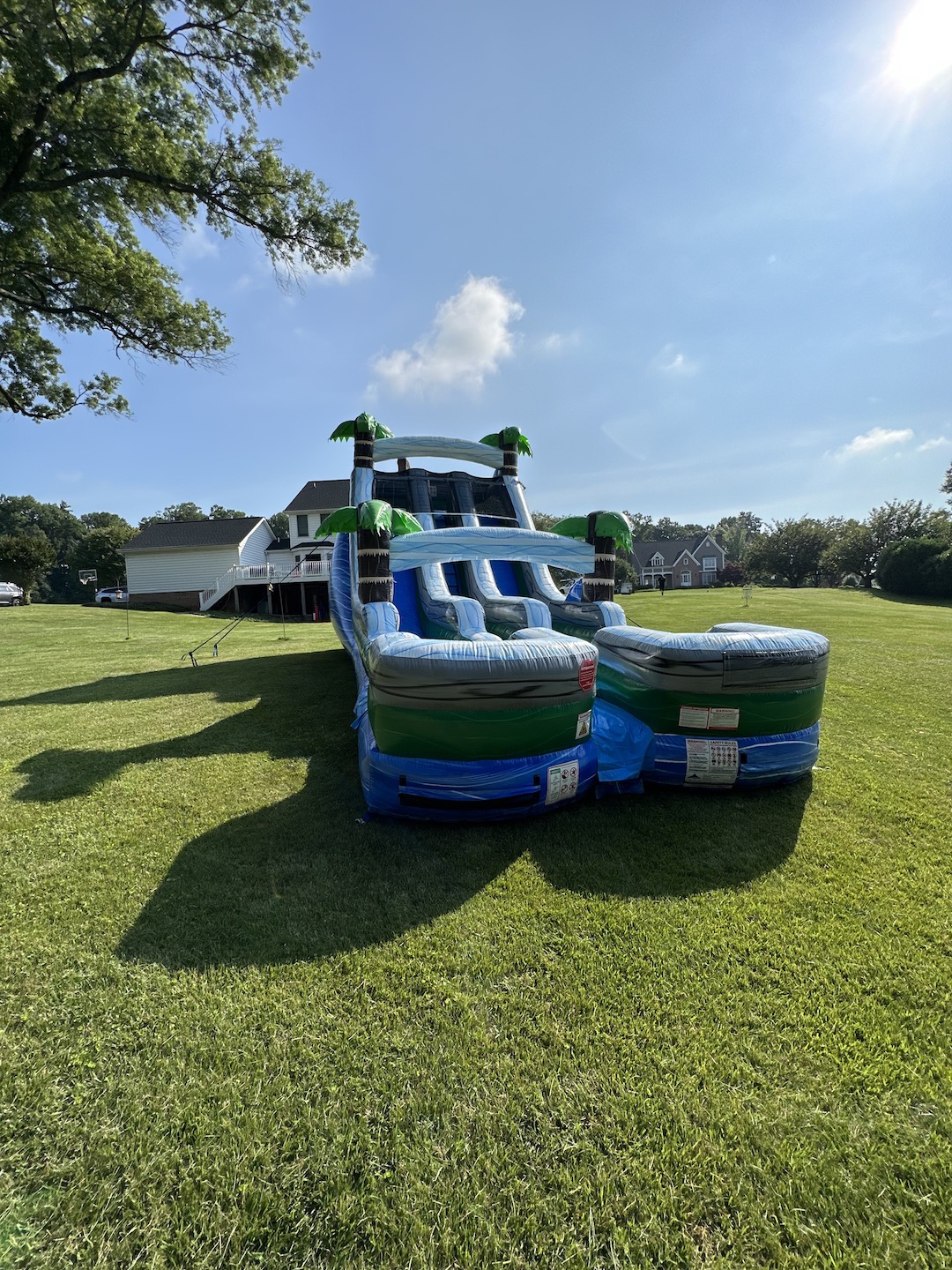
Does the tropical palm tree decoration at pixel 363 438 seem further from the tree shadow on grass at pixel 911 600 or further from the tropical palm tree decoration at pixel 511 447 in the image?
the tree shadow on grass at pixel 911 600

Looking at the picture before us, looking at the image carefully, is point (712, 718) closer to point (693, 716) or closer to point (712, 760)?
point (693, 716)

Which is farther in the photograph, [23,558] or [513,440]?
[23,558]

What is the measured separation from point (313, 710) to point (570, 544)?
3.63m

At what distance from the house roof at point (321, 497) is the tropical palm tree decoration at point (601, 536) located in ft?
82.6

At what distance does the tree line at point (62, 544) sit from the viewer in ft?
93.7

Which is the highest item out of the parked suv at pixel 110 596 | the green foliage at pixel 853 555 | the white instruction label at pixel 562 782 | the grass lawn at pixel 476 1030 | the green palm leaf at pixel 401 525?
the green foliage at pixel 853 555

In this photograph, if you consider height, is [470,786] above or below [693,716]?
below

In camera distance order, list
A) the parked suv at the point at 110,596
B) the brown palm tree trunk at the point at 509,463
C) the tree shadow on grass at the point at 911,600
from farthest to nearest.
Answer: the parked suv at the point at 110,596 < the tree shadow on grass at the point at 911,600 < the brown palm tree trunk at the point at 509,463

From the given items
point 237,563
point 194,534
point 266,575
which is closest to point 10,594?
point 194,534

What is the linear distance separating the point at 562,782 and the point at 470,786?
2.12 feet

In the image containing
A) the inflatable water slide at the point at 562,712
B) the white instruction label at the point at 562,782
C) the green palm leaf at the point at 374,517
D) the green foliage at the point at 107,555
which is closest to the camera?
the inflatable water slide at the point at 562,712

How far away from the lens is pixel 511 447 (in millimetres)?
9727

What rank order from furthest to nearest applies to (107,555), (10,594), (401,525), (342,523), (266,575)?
(107,555) → (10,594) → (266,575) → (342,523) → (401,525)

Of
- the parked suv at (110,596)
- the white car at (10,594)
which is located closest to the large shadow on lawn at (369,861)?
the white car at (10,594)
